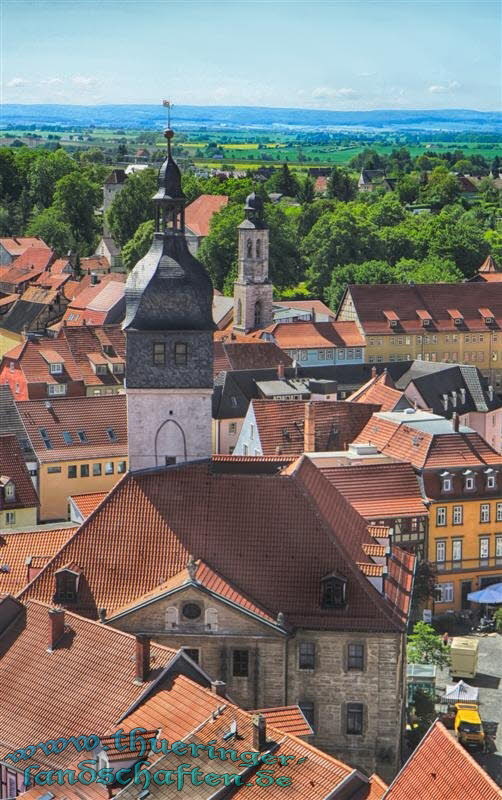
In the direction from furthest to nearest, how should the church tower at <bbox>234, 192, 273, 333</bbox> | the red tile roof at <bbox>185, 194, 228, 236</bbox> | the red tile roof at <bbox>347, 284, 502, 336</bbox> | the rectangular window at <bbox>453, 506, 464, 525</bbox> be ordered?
the red tile roof at <bbox>185, 194, 228, 236</bbox>
the red tile roof at <bbox>347, 284, 502, 336</bbox>
the church tower at <bbox>234, 192, 273, 333</bbox>
the rectangular window at <bbox>453, 506, 464, 525</bbox>

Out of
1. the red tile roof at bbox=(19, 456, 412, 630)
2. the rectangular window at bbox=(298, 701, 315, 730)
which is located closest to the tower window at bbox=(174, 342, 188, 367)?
the red tile roof at bbox=(19, 456, 412, 630)

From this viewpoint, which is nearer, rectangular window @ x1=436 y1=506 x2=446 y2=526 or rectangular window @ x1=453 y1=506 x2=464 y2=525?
rectangular window @ x1=436 y1=506 x2=446 y2=526

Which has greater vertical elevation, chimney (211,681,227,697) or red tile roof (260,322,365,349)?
chimney (211,681,227,697)

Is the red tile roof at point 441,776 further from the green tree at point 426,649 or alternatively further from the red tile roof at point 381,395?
the red tile roof at point 381,395

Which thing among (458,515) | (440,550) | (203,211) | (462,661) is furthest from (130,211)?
(462,661)

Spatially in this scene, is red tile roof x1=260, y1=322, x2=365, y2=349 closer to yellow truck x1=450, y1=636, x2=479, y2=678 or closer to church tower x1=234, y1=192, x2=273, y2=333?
church tower x1=234, y1=192, x2=273, y2=333

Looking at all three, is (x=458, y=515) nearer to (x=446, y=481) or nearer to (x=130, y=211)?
(x=446, y=481)

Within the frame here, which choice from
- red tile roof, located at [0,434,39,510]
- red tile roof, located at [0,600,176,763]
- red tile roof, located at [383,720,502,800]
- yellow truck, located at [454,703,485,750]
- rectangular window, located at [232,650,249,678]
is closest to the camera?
red tile roof, located at [383,720,502,800]

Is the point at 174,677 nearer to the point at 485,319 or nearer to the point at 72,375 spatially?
the point at 72,375
